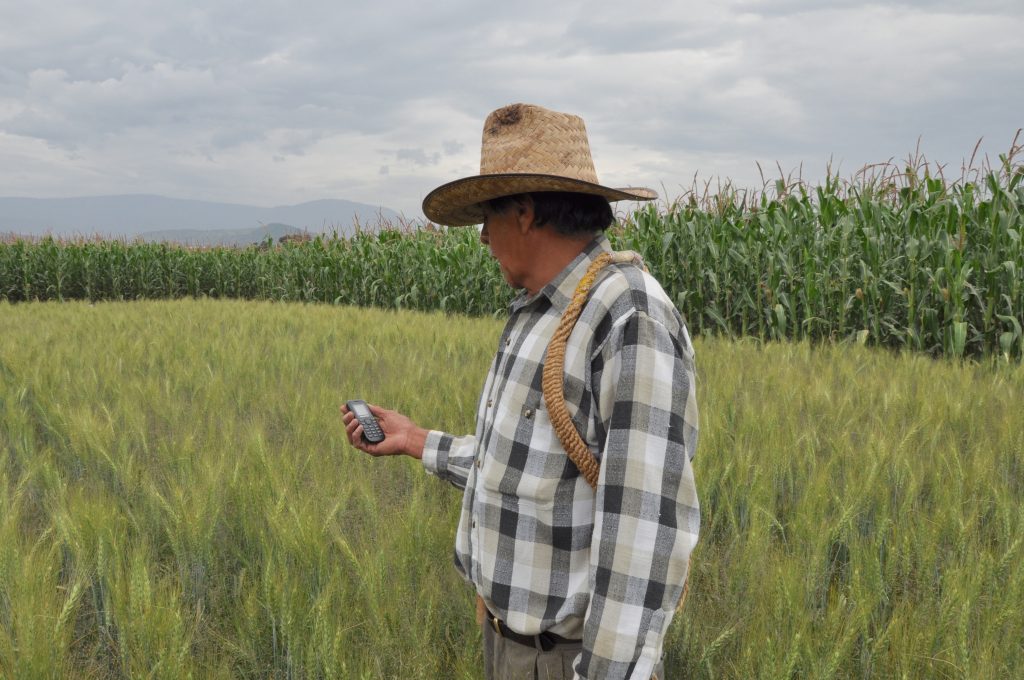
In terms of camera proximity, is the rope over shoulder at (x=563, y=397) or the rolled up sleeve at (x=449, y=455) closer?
the rope over shoulder at (x=563, y=397)

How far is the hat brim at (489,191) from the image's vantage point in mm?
1291

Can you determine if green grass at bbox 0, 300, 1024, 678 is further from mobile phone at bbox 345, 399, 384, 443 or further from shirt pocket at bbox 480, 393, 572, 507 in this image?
shirt pocket at bbox 480, 393, 572, 507

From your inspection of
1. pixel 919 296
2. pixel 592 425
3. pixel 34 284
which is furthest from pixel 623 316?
pixel 34 284

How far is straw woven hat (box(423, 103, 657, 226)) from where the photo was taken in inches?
51.7

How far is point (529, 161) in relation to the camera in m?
1.41

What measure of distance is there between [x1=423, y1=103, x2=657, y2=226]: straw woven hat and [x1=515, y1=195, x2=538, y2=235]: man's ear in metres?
0.02

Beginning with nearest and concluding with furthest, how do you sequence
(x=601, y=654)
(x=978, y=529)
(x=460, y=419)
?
(x=601, y=654)
(x=978, y=529)
(x=460, y=419)

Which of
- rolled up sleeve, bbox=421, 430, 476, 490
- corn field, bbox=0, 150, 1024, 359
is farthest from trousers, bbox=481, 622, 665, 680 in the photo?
corn field, bbox=0, 150, 1024, 359

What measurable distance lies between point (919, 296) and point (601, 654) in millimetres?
6399

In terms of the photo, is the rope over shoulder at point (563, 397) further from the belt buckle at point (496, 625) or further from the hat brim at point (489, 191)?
the belt buckle at point (496, 625)

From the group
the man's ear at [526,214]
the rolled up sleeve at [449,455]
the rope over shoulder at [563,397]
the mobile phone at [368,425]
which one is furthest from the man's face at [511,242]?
the mobile phone at [368,425]

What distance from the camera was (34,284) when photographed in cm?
1756

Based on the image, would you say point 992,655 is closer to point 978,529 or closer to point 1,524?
point 978,529

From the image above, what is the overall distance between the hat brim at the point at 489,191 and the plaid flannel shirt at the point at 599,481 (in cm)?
13
